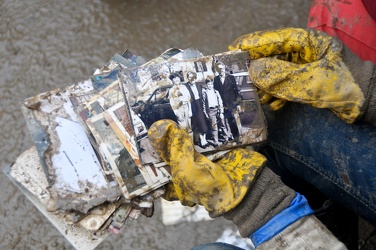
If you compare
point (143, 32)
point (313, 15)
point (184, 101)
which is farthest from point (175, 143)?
point (143, 32)

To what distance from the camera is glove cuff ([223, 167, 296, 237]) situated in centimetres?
77

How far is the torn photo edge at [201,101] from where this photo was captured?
82 centimetres

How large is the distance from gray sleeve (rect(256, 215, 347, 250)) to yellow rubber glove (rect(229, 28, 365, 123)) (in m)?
0.21

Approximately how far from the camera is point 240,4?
1550 millimetres

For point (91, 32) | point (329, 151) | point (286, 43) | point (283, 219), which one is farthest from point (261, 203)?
point (91, 32)

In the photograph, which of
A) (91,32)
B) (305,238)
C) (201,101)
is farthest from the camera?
(91,32)

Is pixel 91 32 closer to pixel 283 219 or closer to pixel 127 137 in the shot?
pixel 127 137

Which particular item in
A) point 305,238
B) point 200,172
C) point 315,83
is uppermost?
point 315,83

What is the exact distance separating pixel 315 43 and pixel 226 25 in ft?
2.38

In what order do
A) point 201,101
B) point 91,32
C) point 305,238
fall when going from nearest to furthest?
1. point 305,238
2. point 201,101
3. point 91,32

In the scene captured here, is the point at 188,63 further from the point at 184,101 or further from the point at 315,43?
the point at 315,43

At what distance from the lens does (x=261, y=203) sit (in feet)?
2.55

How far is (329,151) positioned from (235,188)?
211 mm

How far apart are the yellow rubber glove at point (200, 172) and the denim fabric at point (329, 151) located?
0.44ft
